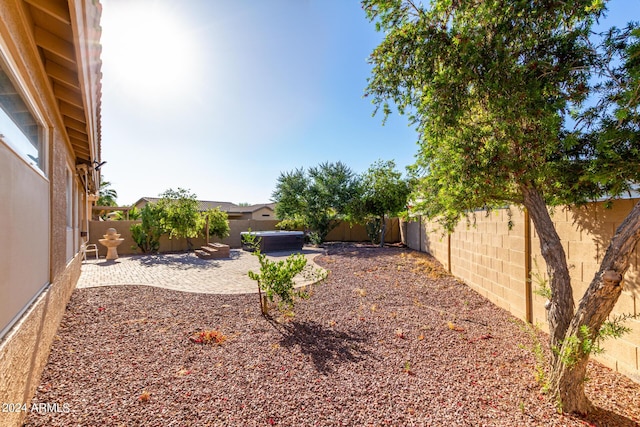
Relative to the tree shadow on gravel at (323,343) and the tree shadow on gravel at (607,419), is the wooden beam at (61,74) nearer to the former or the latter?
the tree shadow on gravel at (323,343)

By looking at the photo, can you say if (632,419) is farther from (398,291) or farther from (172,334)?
(172,334)

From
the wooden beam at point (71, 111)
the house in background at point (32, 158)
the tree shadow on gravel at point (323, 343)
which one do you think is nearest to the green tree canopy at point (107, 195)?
the wooden beam at point (71, 111)

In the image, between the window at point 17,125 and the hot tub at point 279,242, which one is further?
the hot tub at point 279,242

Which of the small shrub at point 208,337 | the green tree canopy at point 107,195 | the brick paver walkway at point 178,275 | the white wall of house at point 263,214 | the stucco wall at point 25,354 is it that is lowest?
the brick paver walkway at point 178,275

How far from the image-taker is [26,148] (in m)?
2.71

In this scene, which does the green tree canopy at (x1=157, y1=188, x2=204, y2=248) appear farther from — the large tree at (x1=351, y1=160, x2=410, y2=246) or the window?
the window

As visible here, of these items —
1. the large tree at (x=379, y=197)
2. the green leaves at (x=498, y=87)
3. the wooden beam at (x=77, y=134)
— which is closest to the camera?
the green leaves at (x=498, y=87)

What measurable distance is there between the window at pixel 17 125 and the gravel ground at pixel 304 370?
2.17 metres

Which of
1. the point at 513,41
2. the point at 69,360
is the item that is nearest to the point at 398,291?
the point at 513,41

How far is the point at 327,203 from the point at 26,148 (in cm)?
1451

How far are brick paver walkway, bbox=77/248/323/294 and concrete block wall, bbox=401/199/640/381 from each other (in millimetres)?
3594

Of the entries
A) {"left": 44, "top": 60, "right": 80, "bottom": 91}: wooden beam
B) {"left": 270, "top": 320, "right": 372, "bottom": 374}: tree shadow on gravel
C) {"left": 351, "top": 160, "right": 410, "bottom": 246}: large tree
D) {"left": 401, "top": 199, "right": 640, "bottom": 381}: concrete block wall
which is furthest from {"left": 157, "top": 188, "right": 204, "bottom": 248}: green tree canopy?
{"left": 401, "top": 199, "right": 640, "bottom": 381}: concrete block wall

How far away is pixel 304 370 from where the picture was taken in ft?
9.66

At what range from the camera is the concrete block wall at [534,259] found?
2832mm
